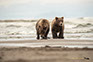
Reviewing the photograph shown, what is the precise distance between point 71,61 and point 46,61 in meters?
0.61

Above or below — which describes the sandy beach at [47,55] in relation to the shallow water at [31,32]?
above

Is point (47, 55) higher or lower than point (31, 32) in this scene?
higher

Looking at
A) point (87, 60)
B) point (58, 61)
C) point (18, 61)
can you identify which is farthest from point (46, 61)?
point (87, 60)

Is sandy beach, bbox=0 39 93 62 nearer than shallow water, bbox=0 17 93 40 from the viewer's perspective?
Yes

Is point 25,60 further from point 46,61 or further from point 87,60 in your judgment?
point 87,60

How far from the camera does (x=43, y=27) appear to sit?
47.8 ft

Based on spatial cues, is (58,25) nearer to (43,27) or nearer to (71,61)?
(43,27)

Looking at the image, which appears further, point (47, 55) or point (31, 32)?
point (31, 32)

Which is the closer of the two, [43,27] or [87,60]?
[87,60]

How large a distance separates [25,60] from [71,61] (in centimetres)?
114

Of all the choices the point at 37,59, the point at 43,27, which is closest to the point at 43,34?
the point at 43,27

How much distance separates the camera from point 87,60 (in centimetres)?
601

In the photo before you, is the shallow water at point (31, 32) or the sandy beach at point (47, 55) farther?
the shallow water at point (31, 32)

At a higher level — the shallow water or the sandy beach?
the sandy beach
